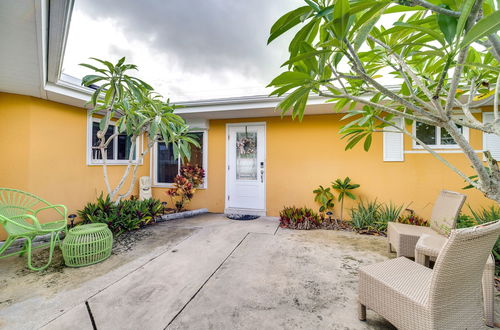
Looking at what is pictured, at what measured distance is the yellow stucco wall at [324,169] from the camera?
3938 mm

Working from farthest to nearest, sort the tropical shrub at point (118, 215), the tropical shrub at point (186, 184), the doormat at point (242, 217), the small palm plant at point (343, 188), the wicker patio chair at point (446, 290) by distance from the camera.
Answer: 1. the tropical shrub at point (186, 184)
2. the doormat at point (242, 217)
3. the small palm plant at point (343, 188)
4. the tropical shrub at point (118, 215)
5. the wicker patio chair at point (446, 290)

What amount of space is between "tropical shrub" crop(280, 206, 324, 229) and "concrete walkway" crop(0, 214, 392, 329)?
0.81 meters

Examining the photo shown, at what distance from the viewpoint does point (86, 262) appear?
7.98 ft

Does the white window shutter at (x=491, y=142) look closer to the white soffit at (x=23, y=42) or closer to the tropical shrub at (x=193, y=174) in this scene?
the tropical shrub at (x=193, y=174)

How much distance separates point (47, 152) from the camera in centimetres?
349

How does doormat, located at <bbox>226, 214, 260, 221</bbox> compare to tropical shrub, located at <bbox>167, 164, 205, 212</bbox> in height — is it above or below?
below

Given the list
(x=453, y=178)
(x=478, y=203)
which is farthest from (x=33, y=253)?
(x=478, y=203)

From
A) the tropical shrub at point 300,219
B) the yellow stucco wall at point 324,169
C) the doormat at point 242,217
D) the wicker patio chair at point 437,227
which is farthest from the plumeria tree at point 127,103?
the wicker patio chair at point 437,227

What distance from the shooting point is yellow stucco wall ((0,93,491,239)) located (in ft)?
10.5

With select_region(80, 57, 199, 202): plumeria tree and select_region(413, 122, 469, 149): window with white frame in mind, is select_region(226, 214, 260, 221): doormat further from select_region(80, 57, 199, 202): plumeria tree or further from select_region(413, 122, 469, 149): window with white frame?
select_region(413, 122, 469, 149): window with white frame

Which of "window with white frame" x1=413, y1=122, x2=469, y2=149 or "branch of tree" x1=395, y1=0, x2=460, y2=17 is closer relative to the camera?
"branch of tree" x1=395, y1=0, x2=460, y2=17

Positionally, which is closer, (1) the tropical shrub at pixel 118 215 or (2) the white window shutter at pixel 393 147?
(1) the tropical shrub at pixel 118 215

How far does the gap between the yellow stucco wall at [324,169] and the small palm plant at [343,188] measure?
17 centimetres

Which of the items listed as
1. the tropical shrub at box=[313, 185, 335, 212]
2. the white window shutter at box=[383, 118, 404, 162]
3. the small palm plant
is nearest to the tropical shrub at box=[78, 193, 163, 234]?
the tropical shrub at box=[313, 185, 335, 212]
